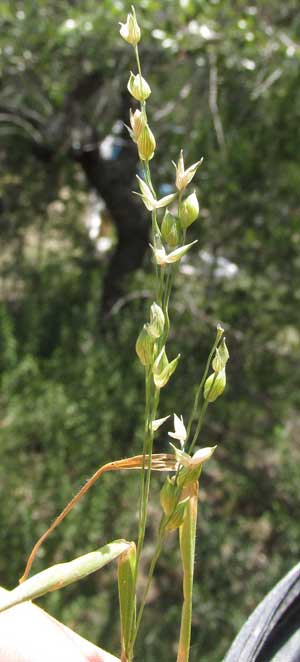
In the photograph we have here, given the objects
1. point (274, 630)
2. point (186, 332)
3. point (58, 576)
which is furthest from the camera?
point (186, 332)

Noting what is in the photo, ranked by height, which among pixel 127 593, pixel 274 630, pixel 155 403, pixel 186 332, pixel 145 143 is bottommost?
pixel 186 332

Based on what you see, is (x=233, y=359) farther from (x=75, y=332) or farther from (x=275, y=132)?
(x=275, y=132)

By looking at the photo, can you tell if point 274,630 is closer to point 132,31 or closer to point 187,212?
point 187,212

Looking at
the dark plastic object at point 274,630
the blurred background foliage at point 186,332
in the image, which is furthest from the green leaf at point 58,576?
the blurred background foliage at point 186,332

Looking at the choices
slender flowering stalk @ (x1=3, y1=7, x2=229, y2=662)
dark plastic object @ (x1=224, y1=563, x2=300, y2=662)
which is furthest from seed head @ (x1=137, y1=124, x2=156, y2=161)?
dark plastic object @ (x1=224, y1=563, x2=300, y2=662)

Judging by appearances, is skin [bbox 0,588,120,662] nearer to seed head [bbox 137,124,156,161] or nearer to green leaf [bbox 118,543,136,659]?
green leaf [bbox 118,543,136,659]

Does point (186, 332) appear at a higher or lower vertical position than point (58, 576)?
lower

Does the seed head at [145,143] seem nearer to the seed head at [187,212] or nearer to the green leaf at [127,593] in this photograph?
the seed head at [187,212]

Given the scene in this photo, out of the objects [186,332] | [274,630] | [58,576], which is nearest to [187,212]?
[58,576]
